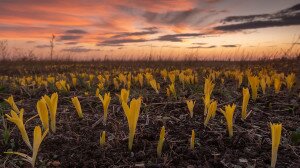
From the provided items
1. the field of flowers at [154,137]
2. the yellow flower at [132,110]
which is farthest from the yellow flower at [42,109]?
the yellow flower at [132,110]

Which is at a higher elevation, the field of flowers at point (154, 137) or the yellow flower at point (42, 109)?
the yellow flower at point (42, 109)

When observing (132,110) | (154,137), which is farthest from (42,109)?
(154,137)

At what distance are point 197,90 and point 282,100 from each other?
1.22 metres

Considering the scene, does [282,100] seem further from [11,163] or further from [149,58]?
[149,58]

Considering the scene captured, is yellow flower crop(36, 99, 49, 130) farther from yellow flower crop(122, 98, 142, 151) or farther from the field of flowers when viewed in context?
yellow flower crop(122, 98, 142, 151)

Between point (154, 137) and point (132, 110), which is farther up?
point (132, 110)

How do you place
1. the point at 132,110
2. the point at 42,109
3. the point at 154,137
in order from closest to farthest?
the point at 132,110, the point at 42,109, the point at 154,137

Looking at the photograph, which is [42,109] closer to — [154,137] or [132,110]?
[132,110]

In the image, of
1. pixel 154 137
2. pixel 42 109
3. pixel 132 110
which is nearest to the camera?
pixel 132 110

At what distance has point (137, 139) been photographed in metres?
2.75

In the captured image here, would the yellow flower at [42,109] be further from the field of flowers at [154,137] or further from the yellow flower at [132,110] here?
the yellow flower at [132,110]

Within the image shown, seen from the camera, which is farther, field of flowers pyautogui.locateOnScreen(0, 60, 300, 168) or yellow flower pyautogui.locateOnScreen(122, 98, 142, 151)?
field of flowers pyautogui.locateOnScreen(0, 60, 300, 168)

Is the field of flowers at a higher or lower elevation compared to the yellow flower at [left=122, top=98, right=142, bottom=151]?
lower

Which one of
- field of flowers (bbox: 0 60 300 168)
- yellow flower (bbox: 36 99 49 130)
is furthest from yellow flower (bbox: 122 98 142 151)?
yellow flower (bbox: 36 99 49 130)
